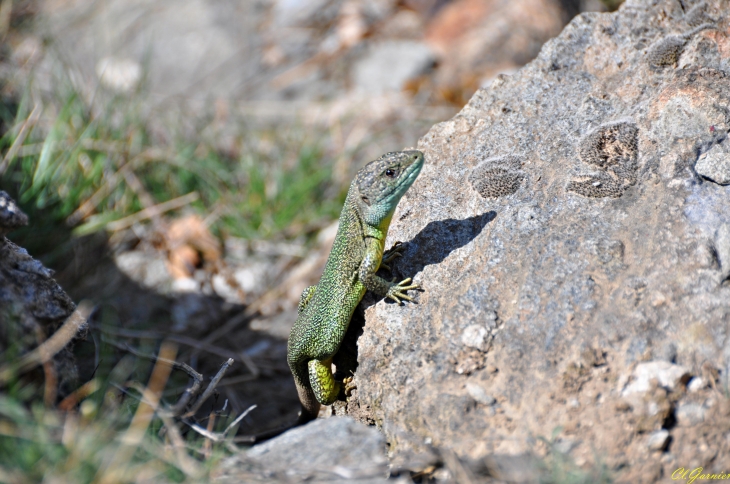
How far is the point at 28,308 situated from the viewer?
334 cm

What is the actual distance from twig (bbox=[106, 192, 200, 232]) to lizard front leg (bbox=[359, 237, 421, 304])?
3812mm

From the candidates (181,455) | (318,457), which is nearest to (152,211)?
(181,455)

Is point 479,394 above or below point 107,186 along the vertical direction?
below

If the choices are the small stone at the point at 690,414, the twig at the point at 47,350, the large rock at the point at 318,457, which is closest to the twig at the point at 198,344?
the twig at the point at 47,350

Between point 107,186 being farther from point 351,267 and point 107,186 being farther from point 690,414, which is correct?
point 690,414

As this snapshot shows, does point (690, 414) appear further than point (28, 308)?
No

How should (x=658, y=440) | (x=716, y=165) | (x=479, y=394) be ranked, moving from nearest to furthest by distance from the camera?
(x=658, y=440) → (x=479, y=394) → (x=716, y=165)

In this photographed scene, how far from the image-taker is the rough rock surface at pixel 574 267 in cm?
278

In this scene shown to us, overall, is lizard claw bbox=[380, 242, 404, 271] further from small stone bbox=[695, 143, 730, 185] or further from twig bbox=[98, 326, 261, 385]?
twig bbox=[98, 326, 261, 385]

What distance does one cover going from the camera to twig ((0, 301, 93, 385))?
106 inches

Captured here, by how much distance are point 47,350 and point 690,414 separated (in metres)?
3.16

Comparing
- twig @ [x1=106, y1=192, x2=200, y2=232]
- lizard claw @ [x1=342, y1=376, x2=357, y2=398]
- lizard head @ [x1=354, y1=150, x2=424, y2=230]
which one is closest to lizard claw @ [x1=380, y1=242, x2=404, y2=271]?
lizard head @ [x1=354, y1=150, x2=424, y2=230]

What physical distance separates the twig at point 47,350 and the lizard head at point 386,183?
1887 mm

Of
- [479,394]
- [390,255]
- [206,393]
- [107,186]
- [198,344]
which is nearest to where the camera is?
[479,394]
